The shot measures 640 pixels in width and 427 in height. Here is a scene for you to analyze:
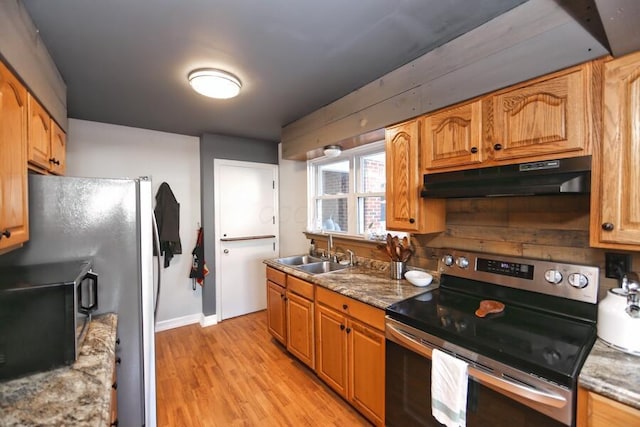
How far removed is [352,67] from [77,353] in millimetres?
2106

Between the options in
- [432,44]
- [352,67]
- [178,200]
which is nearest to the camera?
[432,44]

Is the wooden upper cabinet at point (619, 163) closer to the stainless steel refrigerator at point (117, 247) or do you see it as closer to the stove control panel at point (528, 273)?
the stove control panel at point (528, 273)

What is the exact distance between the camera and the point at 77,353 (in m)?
1.16

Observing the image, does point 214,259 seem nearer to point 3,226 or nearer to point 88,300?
point 88,300

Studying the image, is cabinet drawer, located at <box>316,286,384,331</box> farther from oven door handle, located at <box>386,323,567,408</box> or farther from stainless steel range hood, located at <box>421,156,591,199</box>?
stainless steel range hood, located at <box>421,156,591,199</box>

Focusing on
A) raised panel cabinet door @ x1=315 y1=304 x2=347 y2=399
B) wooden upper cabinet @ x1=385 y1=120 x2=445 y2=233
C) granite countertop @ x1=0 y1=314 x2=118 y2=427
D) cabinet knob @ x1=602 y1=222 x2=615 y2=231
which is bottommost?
raised panel cabinet door @ x1=315 y1=304 x2=347 y2=399

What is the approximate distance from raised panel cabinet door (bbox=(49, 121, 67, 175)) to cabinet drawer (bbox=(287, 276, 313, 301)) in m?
1.88

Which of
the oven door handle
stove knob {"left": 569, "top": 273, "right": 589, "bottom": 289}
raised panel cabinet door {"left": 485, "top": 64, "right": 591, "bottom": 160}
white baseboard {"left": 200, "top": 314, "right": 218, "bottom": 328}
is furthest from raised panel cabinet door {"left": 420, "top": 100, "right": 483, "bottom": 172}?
white baseboard {"left": 200, "top": 314, "right": 218, "bottom": 328}

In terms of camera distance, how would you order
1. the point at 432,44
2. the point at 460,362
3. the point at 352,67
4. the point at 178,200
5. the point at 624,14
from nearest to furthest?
the point at 624,14
the point at 460,362
the point at 432,44
the point at 352,67
the point at 178,200

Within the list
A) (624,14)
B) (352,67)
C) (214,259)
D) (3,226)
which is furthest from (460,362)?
(214,259)

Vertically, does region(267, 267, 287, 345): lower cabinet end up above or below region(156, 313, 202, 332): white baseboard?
above

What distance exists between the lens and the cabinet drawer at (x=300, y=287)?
89.3 inches

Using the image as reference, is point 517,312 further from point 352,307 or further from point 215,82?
point 215,82

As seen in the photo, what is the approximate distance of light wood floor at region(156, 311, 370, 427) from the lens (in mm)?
1920
